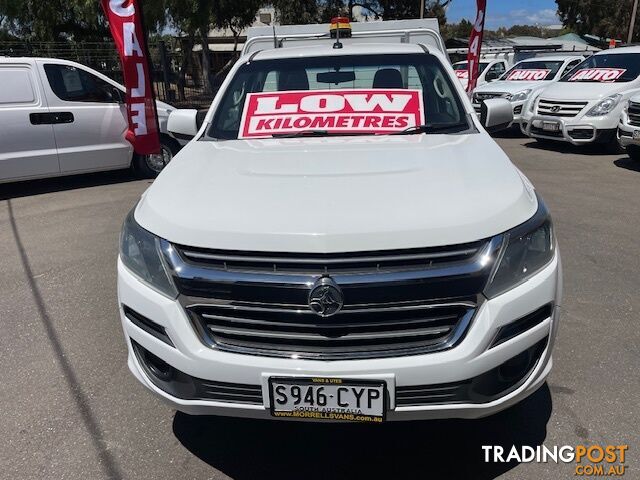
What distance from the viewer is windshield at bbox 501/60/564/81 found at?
43.0ft

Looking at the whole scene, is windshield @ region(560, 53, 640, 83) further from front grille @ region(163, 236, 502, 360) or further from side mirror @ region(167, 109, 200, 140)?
front grille @ region(163, 236, 502, 360)

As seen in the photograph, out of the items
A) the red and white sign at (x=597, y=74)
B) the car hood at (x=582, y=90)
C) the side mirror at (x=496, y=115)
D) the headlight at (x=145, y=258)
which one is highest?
the side mirror at (x=496, y=115)

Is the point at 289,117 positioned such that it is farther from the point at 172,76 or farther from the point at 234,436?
the point at 172,76

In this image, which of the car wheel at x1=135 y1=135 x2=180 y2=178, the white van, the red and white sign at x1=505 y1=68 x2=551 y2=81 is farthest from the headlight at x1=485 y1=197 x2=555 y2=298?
the red and white sign at x1=505 y1=68 x2=551 y2=81

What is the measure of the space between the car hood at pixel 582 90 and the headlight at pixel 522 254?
28.0 feet

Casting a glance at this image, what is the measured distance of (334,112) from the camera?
322 centimetres

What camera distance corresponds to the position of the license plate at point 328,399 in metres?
1.89

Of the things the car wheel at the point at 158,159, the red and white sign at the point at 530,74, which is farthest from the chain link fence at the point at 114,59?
the red and white sign at the point at 530,74

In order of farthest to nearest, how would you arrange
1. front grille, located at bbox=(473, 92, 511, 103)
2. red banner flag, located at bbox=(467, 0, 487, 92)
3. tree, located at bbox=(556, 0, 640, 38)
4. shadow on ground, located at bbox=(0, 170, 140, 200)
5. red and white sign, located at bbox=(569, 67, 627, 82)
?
tree, located at bbox=(556, 0, 640, 38) → red banner flag, located at bbox=(467, 0, 487, 92) → front grille, located at bbox=(473, 92, 511, 103) → red and white sign, located at bbox=(569, 67, 627, 82) → shadow on ground, located at bbox=(0, 170, 140, 200)

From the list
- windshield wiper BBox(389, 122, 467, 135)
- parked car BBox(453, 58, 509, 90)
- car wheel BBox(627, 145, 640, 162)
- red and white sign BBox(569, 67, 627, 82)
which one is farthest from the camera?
parked car BBox(453, 58, 509, 90)

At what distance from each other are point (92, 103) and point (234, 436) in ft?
20.4

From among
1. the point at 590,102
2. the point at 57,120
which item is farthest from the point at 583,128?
the point at 57,120

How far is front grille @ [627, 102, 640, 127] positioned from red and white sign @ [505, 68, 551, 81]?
540 cm

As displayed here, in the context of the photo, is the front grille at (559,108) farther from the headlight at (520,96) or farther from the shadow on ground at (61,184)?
the shadow on ground at (61,184)
